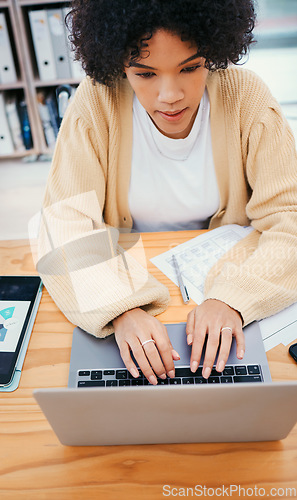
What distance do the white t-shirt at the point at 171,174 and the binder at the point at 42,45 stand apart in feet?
5.11

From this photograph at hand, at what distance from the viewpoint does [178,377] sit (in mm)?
722

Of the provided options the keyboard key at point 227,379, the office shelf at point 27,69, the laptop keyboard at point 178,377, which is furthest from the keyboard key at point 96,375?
the office shelf at point 27,69

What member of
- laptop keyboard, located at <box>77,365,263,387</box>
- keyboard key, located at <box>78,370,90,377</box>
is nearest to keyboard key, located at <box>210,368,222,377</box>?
laptop keyboard, located at <box>77,365,263,387</box>

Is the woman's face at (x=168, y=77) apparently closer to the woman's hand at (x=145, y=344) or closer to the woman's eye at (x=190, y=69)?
the woman's eye at (x=190, y=69)

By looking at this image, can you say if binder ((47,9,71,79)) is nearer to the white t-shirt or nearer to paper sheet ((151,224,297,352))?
the white t-shirt

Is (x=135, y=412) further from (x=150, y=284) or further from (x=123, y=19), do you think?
(x=123, y=19)

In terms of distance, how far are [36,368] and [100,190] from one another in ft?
1.56

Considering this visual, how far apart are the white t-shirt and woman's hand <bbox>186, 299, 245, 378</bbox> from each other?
0.40 meters

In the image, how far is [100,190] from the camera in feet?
3.43

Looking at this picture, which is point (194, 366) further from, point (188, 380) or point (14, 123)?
→ point (14, 123)

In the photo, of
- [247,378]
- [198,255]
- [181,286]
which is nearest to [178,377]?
[247,378]

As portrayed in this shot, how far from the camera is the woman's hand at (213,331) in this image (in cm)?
72

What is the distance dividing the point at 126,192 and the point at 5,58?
1.72m

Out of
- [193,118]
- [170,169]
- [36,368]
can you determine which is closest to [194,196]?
[170,169]
